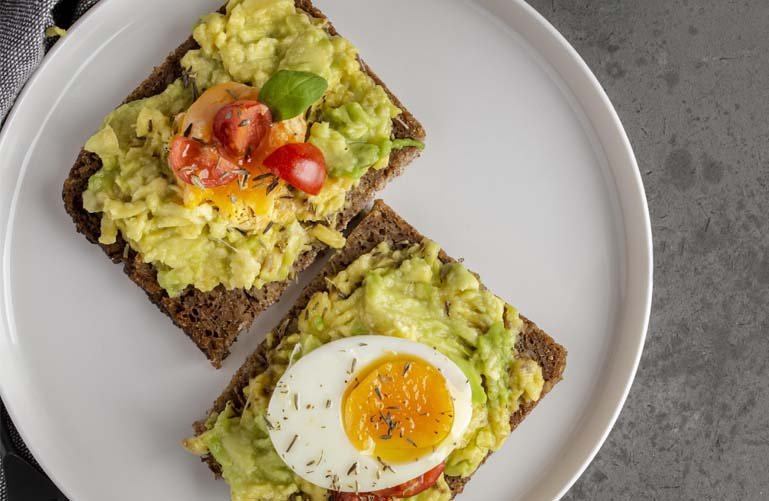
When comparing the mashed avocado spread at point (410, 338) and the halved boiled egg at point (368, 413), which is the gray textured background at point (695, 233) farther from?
the halved boiled egg at point (368, 413)

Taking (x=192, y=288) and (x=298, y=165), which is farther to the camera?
(x=192, y=288)

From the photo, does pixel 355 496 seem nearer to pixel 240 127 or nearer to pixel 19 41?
pixel 240 127

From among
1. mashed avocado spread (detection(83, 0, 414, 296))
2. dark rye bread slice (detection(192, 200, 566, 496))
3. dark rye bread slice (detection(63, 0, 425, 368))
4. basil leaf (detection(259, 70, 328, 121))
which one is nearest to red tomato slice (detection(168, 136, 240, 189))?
mashed avocado spread (detection(83, 0, 414, 296))

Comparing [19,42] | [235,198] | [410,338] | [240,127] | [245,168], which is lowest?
[410,338]

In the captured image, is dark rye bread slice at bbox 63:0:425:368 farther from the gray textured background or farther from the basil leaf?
the gray textured background

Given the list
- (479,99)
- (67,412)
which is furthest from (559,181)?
(67,412)

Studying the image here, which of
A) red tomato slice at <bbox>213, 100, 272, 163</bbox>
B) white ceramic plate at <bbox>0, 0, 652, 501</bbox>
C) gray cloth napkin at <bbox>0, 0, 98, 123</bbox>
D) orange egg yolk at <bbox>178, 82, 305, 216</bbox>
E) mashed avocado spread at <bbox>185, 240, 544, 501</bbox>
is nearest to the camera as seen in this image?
red tomato slice at <bbox>213, 100, 272, 163</bbox>

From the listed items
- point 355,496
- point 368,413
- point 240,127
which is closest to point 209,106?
point 240,127

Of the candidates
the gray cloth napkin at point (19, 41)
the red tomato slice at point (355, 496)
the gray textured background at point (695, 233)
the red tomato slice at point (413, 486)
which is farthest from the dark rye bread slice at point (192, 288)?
the gray textured background at point (695, 233)
